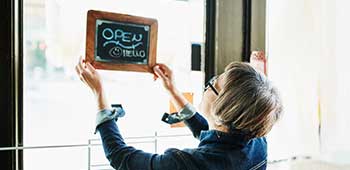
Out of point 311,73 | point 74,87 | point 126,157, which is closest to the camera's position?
point 126,157

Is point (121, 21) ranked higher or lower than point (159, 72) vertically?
higher

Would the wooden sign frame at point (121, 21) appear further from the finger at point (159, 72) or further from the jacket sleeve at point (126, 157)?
the jacket sleeve at point (126, 157)

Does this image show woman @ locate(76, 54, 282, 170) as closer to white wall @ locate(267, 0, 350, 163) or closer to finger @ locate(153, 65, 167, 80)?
finger @ locate(153, 65, 167, 80)

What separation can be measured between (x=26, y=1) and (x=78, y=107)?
0.30 metres

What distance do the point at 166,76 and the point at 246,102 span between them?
26 centimetres

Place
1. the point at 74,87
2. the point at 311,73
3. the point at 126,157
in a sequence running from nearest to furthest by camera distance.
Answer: the point at 126,157, the point at 74,87, the point at 311,73

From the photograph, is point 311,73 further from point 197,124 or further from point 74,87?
point 74,87

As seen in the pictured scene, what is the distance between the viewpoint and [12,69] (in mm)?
904

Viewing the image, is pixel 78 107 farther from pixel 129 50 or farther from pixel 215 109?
pixel 215 109

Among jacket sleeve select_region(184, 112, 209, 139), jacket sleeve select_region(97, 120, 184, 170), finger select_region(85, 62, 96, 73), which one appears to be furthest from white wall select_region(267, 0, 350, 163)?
finger select_region(85, 62, 96, 73)

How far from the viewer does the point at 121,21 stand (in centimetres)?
96

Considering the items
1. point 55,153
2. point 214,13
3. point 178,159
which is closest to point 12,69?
point 55,153

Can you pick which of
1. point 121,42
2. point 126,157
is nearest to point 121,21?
point 121,42

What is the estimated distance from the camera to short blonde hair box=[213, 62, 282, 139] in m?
0.90
